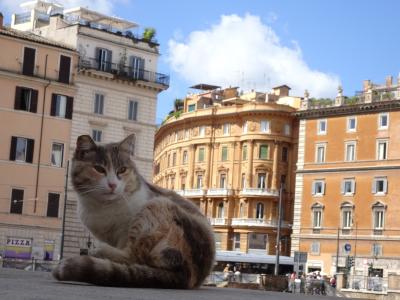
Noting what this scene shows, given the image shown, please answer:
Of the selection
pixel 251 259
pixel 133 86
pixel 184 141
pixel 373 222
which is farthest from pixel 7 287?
pixel 184 141

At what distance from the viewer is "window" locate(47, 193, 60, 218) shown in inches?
2174

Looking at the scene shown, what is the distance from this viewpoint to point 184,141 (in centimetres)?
10206

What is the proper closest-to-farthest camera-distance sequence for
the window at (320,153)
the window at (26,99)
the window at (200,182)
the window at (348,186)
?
the window at (26,99) < the window at (348,186) < the window at (320,153) < the window at (200,182)

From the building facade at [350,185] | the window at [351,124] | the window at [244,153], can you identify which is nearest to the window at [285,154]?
the window at [244,153]

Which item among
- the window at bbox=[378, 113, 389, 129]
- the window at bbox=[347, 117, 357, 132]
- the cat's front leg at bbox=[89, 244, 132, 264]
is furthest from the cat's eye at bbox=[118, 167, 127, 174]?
the window at bbox=[347, 117, 357, 132]

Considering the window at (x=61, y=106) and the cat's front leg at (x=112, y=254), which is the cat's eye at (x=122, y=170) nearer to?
the cat's front leg at (x=112, y=254)

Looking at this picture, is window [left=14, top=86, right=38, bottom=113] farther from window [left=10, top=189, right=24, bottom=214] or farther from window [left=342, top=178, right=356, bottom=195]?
window [left=342, top=178, right=356, bottom=195]

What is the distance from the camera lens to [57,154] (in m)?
56.8

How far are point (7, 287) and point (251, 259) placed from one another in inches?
2804

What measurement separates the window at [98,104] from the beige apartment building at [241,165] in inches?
1110

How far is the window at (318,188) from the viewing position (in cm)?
8450

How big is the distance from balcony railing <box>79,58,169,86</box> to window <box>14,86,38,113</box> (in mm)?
5872

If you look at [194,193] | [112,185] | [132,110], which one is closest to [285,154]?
[194,193]

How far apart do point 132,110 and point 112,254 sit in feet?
191
